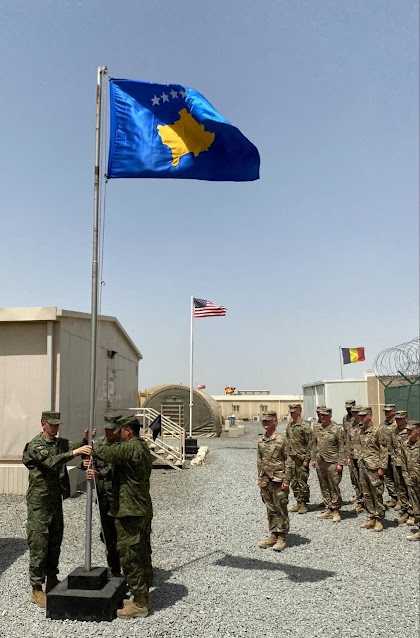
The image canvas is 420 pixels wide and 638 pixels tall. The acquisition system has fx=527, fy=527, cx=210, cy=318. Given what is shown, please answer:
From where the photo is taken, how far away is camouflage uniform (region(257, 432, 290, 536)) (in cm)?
777

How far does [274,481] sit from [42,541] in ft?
11.6

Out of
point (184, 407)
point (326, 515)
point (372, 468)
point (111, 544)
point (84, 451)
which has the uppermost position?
point (84, 451)

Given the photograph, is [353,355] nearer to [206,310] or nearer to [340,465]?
[206,310]

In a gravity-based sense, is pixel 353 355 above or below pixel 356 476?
above

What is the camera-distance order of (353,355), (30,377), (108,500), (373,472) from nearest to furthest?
(108,500) < (373,472) < (30,377) < (353,355)

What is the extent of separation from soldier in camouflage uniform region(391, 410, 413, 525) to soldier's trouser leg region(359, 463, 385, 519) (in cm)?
70

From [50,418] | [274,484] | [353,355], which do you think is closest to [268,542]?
[274,484]

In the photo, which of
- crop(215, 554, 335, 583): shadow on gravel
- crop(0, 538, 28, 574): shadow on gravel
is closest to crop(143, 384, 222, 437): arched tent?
crop(0, 538, 28, 574): shadow on gravel

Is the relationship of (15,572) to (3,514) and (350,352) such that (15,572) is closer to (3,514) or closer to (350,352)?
(3,514)

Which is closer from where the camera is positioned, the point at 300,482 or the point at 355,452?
the point at 355,452

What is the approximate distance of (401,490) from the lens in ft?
32.0

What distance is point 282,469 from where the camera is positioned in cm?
784

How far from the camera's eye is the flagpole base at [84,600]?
5.11 meters

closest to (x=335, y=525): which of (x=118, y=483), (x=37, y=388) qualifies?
(x=118, y=483)
